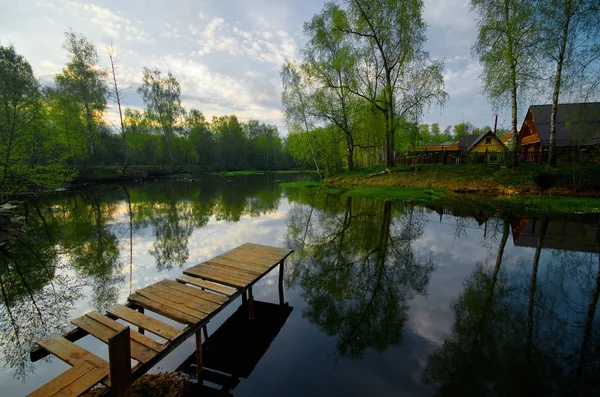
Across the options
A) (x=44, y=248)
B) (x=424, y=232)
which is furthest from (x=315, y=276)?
(x=44, y=248)

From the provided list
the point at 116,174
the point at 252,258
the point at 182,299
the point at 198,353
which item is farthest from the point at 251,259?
the point at 116,174

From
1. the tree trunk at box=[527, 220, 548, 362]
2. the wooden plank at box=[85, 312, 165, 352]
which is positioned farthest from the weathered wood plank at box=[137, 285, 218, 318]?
the tree trunk at box=[527, 220, 548, 362]

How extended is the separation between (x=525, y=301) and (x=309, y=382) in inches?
214

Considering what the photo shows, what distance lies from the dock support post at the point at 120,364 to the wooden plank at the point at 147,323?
26.6 inches

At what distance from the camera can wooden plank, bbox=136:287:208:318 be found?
14.3 feet

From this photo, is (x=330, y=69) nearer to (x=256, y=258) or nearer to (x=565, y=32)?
(x=565, y=32)

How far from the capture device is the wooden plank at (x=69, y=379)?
2795mm

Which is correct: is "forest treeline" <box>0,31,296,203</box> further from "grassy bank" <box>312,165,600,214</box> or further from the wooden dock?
"grassy bank" <box>312,165,600,214</box>

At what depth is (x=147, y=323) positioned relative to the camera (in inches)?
159

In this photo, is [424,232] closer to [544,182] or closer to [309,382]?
[309,382]

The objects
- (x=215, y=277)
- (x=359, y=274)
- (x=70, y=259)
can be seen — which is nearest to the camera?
(x=215, y=277)

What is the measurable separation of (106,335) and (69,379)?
0.68 m

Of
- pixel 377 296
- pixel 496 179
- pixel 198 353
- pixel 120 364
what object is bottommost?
pixel 377 296

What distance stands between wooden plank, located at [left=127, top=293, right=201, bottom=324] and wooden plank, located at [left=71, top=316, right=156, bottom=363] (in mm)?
638
